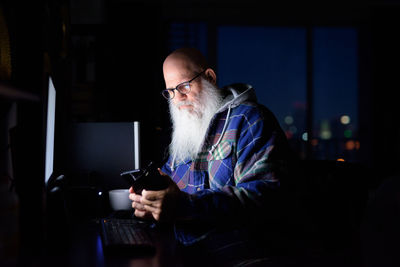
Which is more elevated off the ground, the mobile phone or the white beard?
the white beard

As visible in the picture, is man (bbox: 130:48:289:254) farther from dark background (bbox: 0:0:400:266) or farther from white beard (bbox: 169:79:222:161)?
dark background (bbox: 0:0:400:266)

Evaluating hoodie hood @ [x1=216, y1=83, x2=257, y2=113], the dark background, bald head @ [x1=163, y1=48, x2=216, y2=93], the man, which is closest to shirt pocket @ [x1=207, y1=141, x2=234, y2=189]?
the man


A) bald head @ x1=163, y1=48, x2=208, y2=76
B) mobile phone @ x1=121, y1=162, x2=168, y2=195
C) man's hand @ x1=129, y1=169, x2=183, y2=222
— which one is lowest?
man's hand @ x1=129, y1=169, x2=183, y2=222

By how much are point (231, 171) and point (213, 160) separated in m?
0.10

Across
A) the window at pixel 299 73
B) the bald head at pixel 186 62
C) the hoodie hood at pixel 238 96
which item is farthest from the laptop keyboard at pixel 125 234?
the window at pixel 299 73

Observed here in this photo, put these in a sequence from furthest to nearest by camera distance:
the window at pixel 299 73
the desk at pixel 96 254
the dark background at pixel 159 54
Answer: the window at pixel 299 73 < the dark background at pixel 159 54 < the desk at pixel 96 254

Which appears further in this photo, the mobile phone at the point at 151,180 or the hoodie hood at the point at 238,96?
the hoodie hood at the point at 238,96

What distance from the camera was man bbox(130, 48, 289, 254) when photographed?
1.12 metres

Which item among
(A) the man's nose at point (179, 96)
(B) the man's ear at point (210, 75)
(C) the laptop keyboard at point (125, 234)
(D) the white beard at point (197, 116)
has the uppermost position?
(B) the man's ear at point (210, 75)

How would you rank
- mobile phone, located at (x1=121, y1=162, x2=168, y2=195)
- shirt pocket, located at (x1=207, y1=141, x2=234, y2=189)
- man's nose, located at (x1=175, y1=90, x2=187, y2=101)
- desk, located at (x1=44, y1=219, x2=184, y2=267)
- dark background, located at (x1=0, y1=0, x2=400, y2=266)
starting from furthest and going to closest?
dark background, located at (x1=0, y1=0, x2=400, y2=266)
man's nose, located at (x1=175, y1=90, x2=187, y2=101)
shirt pocket, located at (x1=207, y1=141, x2=234, y2=189)
mobile phone, located at (x1=121, y1=162, x2=168, y2=195)
desk, located at (x1=44, y1=219, x2=184, y2=267)

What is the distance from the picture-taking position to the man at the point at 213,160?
1118 mm

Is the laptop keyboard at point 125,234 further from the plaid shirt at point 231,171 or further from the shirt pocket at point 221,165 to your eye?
the shirt pocket at point 221,165

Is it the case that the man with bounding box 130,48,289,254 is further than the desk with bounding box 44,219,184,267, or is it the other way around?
the man with bounding box 130,48,289,254

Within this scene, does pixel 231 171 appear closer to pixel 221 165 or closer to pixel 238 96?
pixel 221 165
